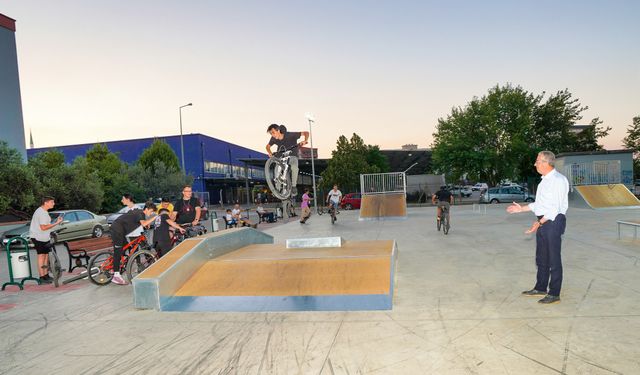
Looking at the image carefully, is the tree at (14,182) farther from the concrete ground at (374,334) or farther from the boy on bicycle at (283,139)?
the concrete ground at (374,334)

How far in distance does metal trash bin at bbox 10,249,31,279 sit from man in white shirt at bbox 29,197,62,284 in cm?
24

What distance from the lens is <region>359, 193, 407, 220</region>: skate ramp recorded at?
70.9 feet

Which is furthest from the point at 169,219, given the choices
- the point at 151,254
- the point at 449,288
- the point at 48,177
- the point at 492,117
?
the point at 492,117

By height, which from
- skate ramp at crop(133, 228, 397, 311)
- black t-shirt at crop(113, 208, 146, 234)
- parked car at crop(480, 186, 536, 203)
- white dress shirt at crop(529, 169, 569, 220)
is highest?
white dress shirt at crop(529, 169, 569, 220)

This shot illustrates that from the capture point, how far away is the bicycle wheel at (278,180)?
12078 millimetres

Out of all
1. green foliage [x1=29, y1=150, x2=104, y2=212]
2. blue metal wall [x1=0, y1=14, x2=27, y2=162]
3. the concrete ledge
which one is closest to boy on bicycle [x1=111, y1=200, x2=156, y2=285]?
the concrete ledge

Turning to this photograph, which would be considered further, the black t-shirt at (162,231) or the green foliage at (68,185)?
the green foliage at (68,185)

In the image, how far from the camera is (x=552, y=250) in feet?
16.6

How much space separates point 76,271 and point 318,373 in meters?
8.72

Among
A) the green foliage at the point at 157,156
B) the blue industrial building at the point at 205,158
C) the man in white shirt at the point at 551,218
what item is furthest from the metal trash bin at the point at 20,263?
the blue industrial building at the point at 205,158

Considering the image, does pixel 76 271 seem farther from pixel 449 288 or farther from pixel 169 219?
pixel 449 288

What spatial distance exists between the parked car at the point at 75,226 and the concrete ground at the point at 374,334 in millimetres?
11070

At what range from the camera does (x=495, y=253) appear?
9148mm

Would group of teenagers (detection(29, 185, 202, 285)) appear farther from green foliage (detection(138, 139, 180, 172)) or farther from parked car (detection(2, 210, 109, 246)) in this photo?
green foliage (detection(138, 139, 180, 172))
